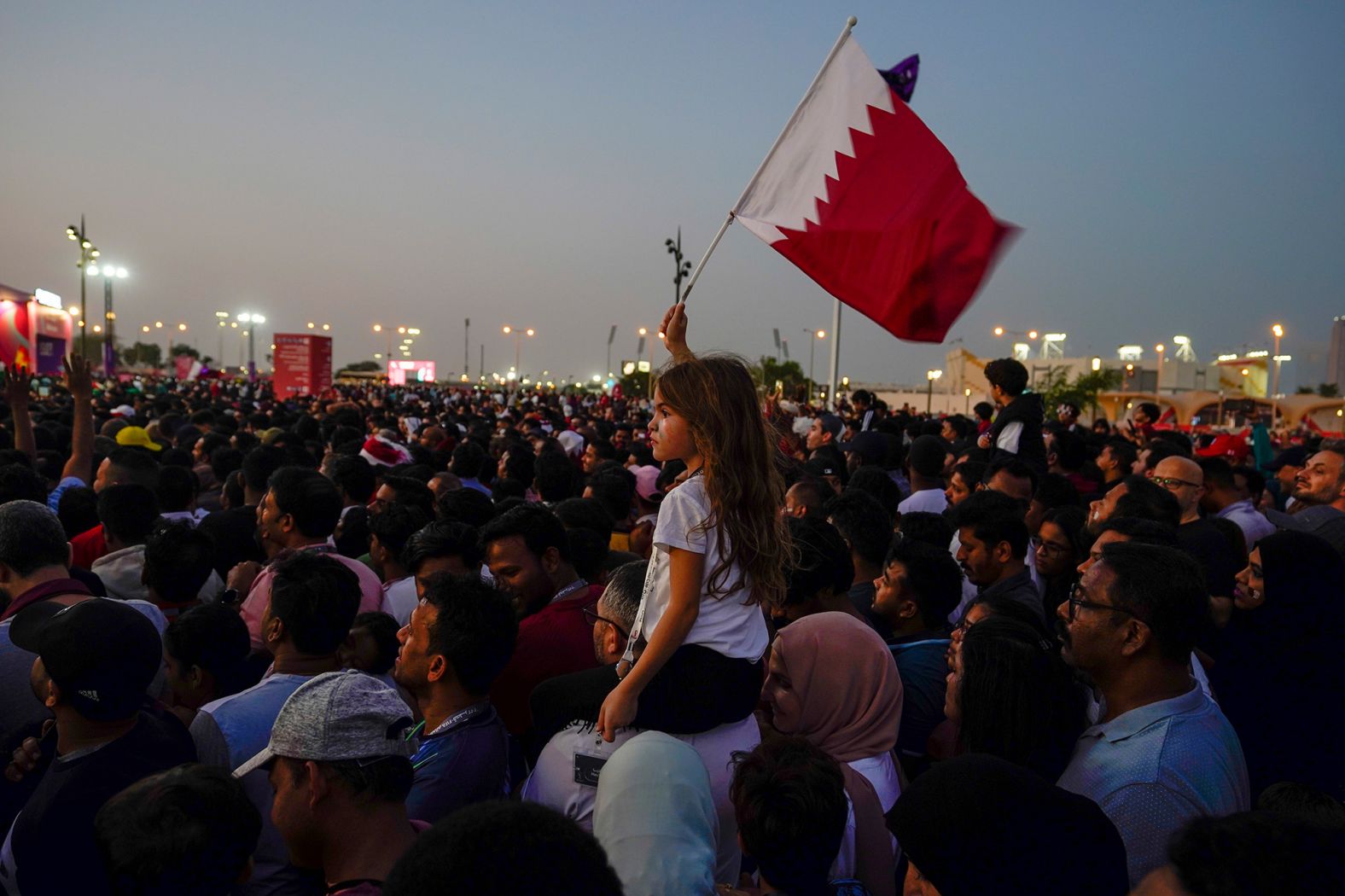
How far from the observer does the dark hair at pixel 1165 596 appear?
9.37 feet

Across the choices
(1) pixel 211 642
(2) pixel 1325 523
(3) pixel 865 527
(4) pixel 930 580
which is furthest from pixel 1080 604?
(2) pixel 1325 523

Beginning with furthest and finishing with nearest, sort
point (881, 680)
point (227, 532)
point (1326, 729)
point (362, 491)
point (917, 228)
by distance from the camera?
point (362, 491) < point (227, 532) < point (917, 228) < point (1326, 729) < point (881, 680)

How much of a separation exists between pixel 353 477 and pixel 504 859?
6.15 m

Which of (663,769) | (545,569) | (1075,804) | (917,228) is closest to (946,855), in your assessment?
(1075,804)

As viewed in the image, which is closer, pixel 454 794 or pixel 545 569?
pixel 454 794

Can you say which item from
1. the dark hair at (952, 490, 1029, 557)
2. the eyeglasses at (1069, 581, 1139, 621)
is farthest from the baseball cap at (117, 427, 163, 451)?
the eyeglasses at (1069, 581, 1139, 621)

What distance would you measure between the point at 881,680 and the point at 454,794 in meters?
1.40

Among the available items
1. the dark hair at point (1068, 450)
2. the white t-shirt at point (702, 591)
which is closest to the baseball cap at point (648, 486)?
the dark hair at point (1068, 450)

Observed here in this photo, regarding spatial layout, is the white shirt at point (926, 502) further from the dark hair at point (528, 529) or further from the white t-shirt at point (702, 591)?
the white t-shirt at point (702, 591)

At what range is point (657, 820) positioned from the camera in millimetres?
2186

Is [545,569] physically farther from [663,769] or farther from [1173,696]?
[1173,696]

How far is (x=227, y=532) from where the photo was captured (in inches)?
246

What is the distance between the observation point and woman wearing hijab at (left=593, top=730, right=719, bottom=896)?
2.09m

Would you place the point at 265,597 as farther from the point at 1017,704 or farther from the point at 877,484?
the point at 877,484
